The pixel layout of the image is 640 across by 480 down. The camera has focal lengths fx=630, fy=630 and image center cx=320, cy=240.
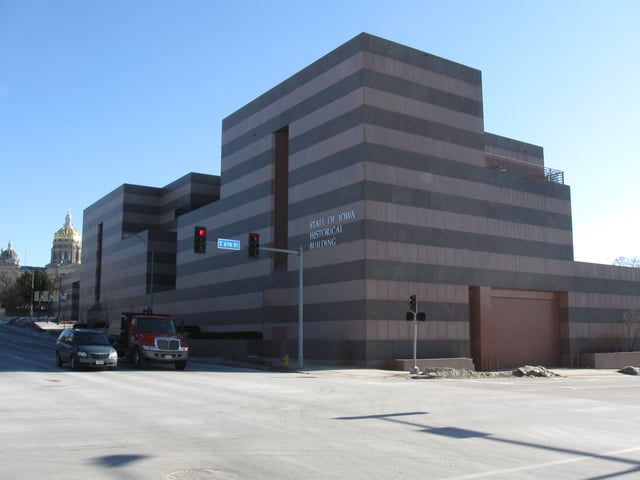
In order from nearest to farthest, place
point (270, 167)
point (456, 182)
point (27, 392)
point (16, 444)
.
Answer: point (16, 444)
point (27, 392)
point (456, 182)
point (270, 167)

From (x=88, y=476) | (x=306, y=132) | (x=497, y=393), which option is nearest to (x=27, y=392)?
(x=88, y=476)

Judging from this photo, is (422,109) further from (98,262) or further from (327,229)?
(98,262)

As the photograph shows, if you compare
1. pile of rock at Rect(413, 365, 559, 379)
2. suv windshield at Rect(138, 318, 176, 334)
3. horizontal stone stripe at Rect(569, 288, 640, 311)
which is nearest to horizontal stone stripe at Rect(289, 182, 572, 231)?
horizontal stone stripe at Rect(569, 288, 640, 311)

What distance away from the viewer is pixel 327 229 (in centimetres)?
3972

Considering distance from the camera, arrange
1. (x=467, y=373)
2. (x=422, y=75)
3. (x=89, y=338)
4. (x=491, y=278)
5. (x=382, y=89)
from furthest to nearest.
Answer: (x=491, y=278)
(x=422, y=75)
(x=382, y=89)
(x=467, y=373)
(x=89, y=338)

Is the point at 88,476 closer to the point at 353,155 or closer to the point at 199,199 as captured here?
the point at 353,155

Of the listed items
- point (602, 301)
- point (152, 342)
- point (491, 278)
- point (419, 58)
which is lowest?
point (152, 342)

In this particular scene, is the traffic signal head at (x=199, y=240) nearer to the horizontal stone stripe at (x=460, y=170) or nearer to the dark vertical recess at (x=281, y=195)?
the horizontal stone stripe at (x=460, y=170)

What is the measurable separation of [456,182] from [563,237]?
12.1 metres

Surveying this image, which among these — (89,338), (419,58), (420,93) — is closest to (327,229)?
(420,93)

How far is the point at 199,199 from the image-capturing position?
7044cm

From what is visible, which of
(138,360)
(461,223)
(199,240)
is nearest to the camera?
(138,360)

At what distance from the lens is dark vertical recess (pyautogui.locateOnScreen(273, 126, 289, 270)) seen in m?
45.8

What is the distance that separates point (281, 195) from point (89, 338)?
2087cm
